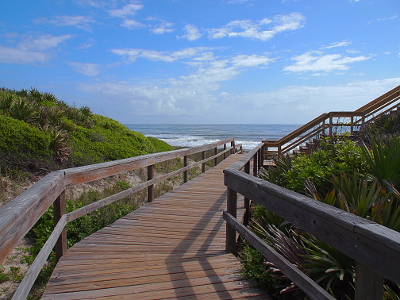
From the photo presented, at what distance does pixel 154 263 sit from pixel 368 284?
7.02 feet

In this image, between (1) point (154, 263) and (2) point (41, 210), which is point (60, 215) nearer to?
(2) point (41, 210)

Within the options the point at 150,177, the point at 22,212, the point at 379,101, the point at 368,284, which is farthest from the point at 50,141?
the point at 379,101

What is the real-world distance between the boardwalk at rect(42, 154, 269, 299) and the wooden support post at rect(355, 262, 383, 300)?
3.86 feet

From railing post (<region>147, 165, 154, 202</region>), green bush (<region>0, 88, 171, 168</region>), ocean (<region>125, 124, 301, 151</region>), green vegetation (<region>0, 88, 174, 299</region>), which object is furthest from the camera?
ocean (<region>125, 124, 301, 151</region>)

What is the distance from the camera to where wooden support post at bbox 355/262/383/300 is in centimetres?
142

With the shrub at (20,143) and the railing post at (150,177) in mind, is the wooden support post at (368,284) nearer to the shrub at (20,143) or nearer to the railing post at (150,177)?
the railing post at (150,177)

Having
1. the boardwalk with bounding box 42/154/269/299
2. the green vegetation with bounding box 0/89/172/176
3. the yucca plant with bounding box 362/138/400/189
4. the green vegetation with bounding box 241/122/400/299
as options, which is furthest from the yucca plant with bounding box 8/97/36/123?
the yucca plant with bounding box 362/138/400/189

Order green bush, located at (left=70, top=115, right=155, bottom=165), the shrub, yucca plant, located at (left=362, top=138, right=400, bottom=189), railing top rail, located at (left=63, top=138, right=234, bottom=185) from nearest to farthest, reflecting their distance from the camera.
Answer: railing top rail, located at (left=63, top=138, right=234, bottom=185)
yucca plant, located at (left=362, top=138, right=400, bottom=189)
the shrub
green bush, located at (left=70, top=115, right=155, bottom=165)

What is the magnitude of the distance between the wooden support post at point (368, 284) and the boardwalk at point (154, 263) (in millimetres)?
1177

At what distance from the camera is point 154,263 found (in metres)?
3.02

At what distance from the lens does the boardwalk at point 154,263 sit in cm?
248

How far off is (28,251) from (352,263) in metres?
4.34

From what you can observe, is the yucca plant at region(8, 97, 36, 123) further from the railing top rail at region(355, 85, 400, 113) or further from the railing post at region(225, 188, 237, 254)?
the railing top rail at region(355, 85, 400, 113)

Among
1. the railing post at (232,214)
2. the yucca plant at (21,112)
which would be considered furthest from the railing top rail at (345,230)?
the yucca plant at (21,112)
